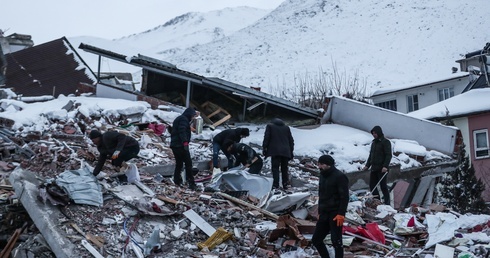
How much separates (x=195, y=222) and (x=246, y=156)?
3459 millimetres

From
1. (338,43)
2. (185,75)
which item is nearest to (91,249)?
(185,75)

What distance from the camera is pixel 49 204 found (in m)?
9.62

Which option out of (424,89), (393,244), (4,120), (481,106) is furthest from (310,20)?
(393,244)

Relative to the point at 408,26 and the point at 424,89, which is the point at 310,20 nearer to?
the point at 408,26

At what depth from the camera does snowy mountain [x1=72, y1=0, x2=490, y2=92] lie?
179ft

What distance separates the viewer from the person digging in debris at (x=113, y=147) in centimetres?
1102

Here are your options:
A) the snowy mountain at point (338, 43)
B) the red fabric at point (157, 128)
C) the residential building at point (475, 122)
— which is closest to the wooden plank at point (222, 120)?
the red fabric at point (157, 128)

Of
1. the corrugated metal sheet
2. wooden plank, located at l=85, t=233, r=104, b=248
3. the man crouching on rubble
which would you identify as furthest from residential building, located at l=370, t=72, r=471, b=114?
wooden plank, located at l=85, t=233, r=104, b=248

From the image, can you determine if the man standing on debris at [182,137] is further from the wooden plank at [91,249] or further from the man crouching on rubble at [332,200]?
the man crouching on rubble at [332,200]

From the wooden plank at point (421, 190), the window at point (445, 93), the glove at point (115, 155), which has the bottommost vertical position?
the wooden plank at point (421, 190)

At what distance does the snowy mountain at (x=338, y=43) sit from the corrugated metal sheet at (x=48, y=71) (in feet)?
86.3

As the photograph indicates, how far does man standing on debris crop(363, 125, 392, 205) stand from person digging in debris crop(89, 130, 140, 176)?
456 cm

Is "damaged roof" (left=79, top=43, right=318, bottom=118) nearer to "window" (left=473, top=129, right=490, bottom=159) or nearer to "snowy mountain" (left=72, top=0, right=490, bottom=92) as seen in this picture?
"window" (left=473, top=129, right=490, bottom=159)

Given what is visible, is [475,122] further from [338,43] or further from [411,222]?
[338,43]
